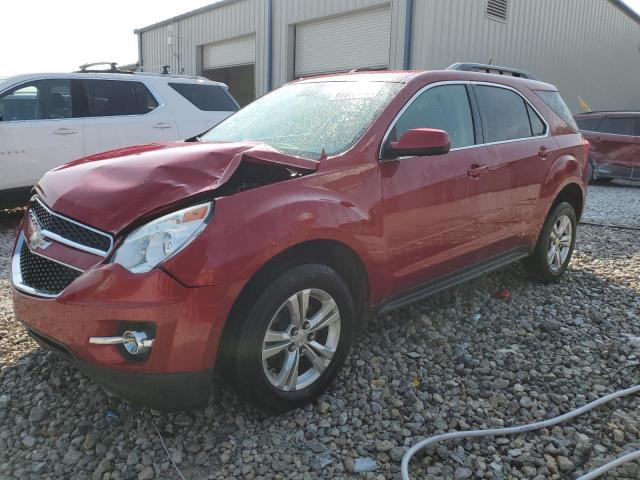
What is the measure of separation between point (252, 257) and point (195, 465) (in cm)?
92

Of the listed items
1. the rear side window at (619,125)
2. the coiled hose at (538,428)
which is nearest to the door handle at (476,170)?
the coiled hose at (538,428)

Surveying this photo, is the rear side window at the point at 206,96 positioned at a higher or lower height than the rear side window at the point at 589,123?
higher

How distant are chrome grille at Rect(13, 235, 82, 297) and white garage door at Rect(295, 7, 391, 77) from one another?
11089 millimetres

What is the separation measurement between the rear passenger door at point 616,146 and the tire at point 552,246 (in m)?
8.35

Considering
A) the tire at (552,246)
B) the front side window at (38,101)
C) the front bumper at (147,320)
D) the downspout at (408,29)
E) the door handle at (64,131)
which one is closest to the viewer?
the front bumper at (147,320)

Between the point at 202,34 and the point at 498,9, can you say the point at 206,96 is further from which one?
the point at 202,34

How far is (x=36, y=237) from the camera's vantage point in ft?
8.53

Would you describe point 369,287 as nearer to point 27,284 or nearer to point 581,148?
point 27,284

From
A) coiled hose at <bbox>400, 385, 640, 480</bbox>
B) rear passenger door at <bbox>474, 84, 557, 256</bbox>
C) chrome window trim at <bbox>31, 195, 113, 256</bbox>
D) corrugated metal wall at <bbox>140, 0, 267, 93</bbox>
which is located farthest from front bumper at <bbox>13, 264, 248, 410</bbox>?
corrugated metal wall at <bbox>140, 0, 267, 93</bbox>

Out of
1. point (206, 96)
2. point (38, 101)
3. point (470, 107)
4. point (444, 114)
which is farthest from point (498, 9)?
point (444, 114)

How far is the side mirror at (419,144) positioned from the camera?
2881 mm

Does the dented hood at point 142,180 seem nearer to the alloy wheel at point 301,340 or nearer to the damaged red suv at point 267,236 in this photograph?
the damaged red suv at point 267,236

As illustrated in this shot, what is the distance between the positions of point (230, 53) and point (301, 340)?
52.5 feet

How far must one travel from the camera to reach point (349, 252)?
2.80 metres
